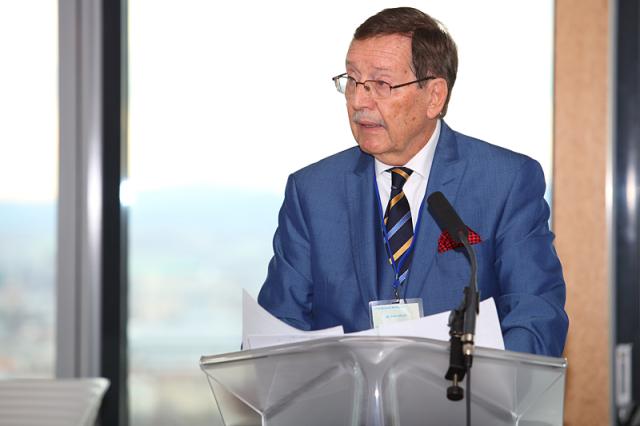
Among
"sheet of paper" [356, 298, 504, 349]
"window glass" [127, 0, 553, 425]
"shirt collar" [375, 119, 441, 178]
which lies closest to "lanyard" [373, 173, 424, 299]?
"shirt collar" [375, 119, 441, 178]

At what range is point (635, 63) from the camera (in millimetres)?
3713

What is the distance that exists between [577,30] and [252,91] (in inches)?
55.1

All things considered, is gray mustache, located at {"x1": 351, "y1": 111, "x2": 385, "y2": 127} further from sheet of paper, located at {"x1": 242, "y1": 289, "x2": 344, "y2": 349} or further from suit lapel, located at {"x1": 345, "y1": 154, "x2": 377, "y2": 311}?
sheet of paper, located at {"x1": 242, "y1": 289, "x2": 344, "y2": 349}

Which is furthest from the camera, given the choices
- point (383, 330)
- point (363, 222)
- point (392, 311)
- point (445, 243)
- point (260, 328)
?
point (363, 222)

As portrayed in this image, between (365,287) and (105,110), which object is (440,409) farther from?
(105,110)

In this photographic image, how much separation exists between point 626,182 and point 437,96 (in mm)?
1842

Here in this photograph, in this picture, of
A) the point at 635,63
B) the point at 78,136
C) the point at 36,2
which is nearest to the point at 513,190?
the point at 635,63

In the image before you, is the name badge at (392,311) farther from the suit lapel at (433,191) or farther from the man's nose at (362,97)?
the man's nose at (362,97)

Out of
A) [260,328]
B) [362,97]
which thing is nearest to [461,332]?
[260,328]

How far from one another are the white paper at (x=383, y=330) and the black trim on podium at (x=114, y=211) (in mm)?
2046

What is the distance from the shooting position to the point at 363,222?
215 cm

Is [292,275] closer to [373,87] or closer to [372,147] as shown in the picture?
[372,147]

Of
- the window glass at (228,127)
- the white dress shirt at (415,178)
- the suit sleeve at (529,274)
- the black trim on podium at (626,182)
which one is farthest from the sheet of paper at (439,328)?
the black trim on podium at (626,182)

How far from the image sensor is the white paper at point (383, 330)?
4.86ft
